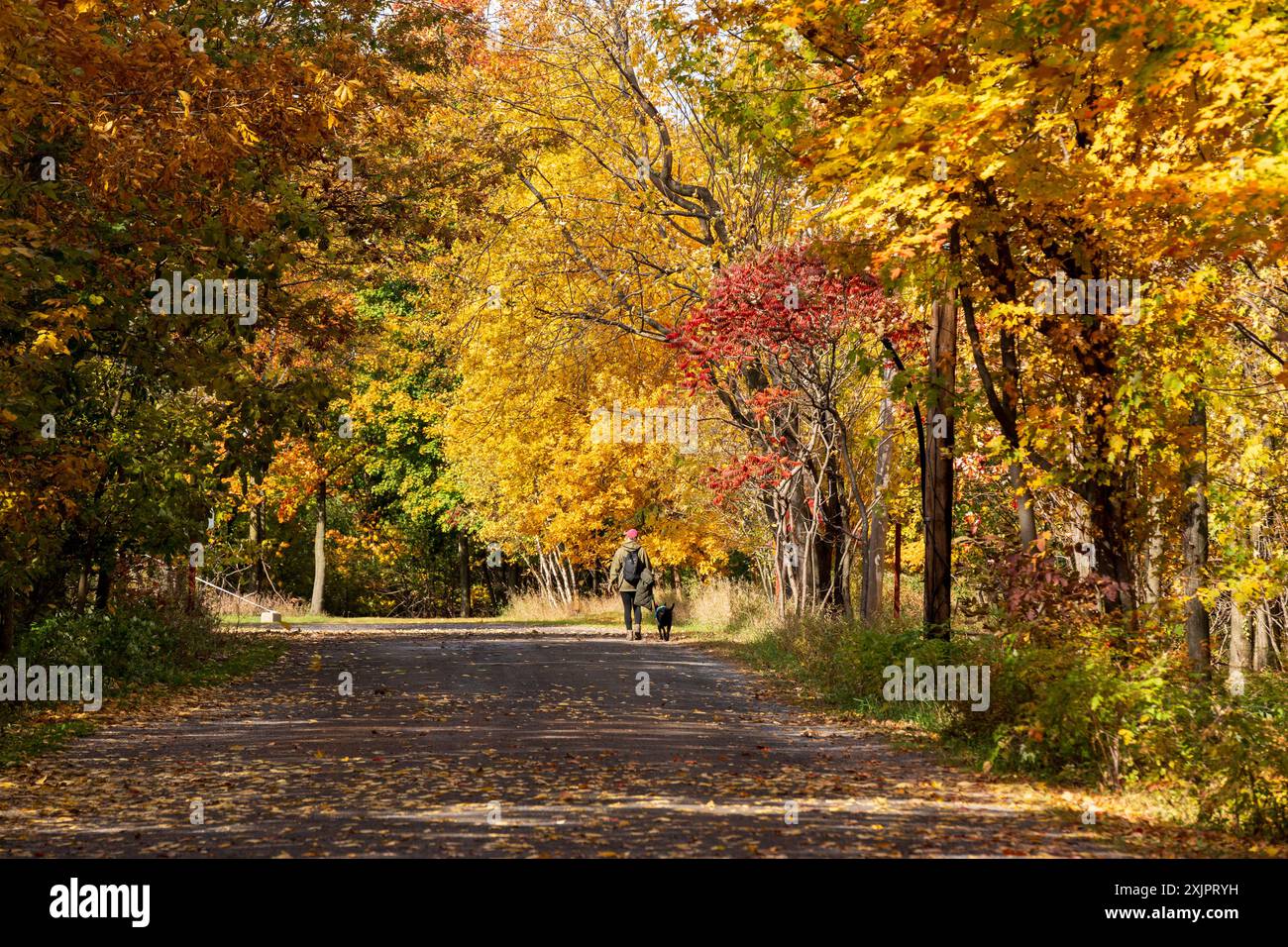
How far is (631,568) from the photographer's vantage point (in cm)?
2822

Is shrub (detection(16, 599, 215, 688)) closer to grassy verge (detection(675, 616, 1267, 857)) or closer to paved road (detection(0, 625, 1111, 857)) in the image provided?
paved road (detection(0, 625, 1111, 857))

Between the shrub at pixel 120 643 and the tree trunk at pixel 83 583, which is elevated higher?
the tree trunk at pixel 83 583

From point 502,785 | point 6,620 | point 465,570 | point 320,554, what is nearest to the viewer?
point 502,785

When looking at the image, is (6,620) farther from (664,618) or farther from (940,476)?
(664,618)

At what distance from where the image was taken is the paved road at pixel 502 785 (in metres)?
8.61

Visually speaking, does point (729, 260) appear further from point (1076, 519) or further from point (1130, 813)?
point (1130, 813)

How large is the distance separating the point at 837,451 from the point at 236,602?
59.5 ft

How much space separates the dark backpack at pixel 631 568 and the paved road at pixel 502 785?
34.5ft

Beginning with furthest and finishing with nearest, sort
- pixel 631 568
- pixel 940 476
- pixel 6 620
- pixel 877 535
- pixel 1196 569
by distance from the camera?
1. pixel 631 568
2. pixel 877 535
3. pixel 1196 569
4. pixel 6 620
5. pixel 940 476

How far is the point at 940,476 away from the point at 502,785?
683 centimetres

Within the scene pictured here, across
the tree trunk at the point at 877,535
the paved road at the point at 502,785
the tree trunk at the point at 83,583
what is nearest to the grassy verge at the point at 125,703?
the paved road at the point at 502,785

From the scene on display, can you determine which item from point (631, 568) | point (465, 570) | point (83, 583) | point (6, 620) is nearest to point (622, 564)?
point (631, 568)

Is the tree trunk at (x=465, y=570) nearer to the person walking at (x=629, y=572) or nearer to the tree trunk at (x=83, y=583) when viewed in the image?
the person walking at (x=629, y=572)

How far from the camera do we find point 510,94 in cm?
2641
